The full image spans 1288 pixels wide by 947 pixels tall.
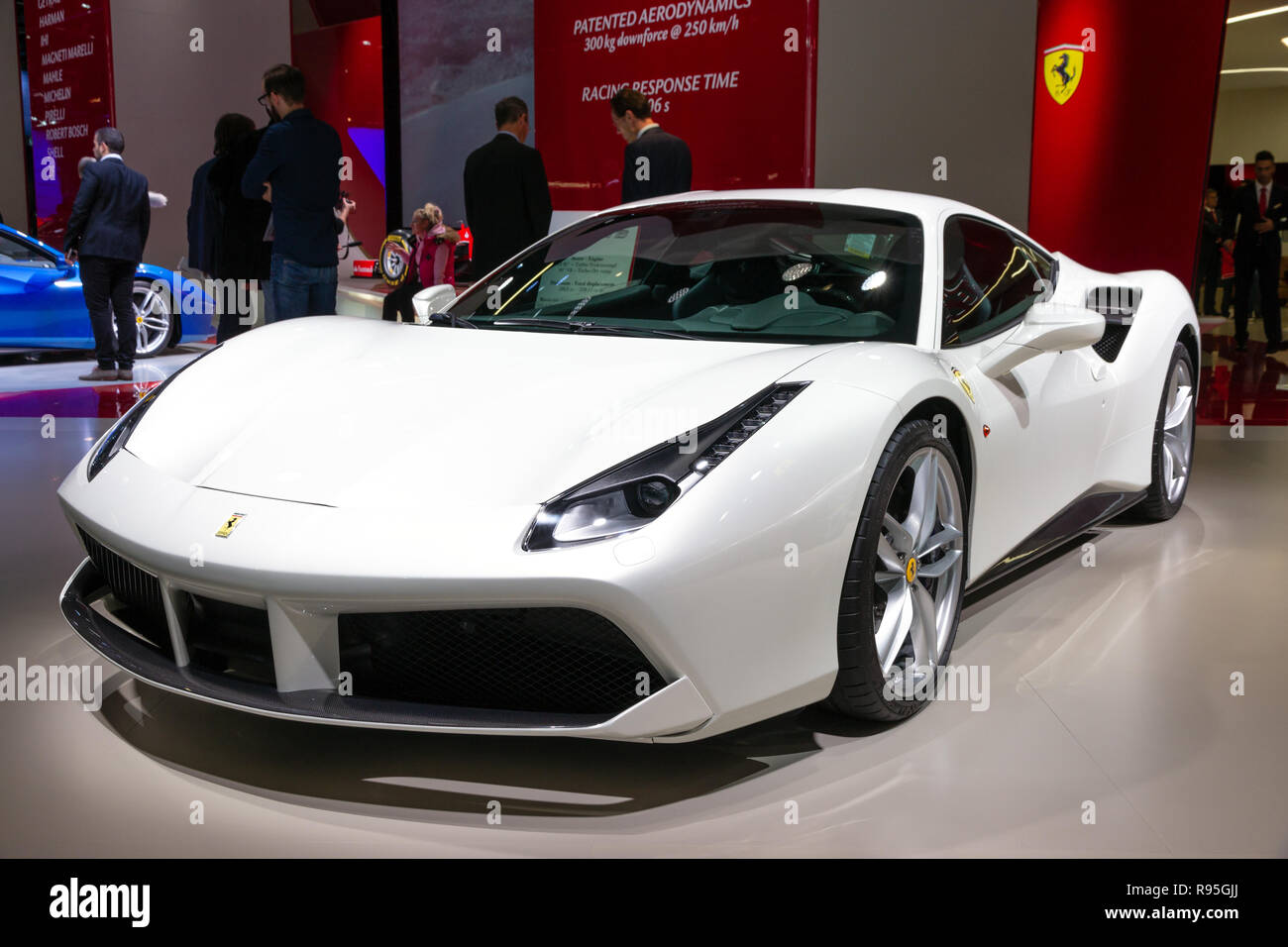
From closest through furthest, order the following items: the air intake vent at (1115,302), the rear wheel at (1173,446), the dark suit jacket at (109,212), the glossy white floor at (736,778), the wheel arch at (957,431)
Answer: the glossy white floor at (736,778), the wheel arch at (957,431), the air intake vent at (1115,302), the rear wheel at (1173,446), the dark suit jacket at (109,212)

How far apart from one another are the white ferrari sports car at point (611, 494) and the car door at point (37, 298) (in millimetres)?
5966

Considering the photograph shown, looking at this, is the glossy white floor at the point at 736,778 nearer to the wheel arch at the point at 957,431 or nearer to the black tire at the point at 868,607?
the black tire at the point at 868,607

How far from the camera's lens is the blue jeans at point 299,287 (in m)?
5.93

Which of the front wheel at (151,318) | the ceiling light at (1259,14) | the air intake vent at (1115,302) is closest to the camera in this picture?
the air intake vent at (1115,302)

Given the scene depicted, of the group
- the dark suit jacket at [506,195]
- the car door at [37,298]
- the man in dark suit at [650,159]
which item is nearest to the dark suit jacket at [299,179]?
the dark suit jacket at [506,195]

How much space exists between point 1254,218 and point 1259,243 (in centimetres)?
20

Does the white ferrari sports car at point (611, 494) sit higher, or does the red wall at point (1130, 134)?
the red wall at point (1130, 134)

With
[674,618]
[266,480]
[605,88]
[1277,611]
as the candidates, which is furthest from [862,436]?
[605,88]

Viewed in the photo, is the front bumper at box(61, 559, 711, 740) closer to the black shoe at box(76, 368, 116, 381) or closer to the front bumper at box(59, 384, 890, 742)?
the front bumper at box(59, 384, 890, 742)

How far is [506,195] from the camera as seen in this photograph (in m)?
6.23

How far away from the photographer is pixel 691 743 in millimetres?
2373

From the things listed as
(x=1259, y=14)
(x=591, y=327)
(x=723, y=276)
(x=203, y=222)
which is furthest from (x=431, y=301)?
(x=1259, y=14)
